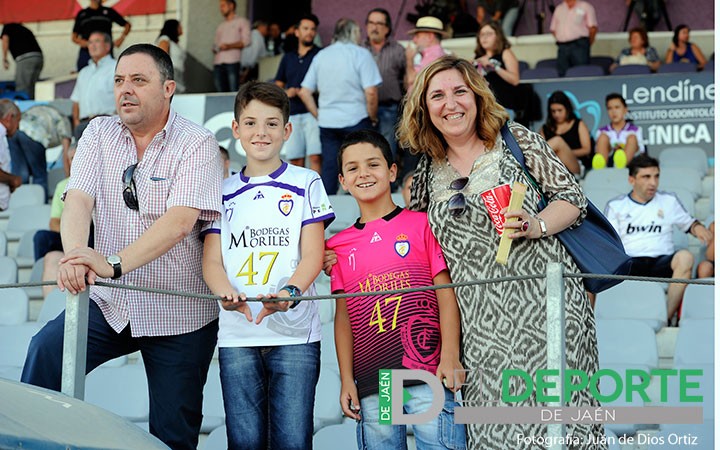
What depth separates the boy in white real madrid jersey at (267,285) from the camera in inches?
144

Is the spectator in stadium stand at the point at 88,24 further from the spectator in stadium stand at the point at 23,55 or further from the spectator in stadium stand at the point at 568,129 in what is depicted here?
the spectator in stadium stand at the point at 568,129

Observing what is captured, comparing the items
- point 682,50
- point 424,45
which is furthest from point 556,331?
point 682,50

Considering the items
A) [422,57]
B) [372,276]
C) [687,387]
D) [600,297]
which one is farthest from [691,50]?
[372,276]

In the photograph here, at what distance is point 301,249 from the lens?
149 inches

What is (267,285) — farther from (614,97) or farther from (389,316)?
(614,97)

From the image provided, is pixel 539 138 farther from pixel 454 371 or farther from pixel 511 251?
pixel 454 371

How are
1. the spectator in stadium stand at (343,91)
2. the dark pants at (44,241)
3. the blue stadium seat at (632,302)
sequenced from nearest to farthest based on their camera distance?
the blue stadium seat at (632,302), the dark pants at (44,241), the spectator in stadium stand at (343,91)

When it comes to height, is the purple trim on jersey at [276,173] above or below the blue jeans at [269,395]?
above

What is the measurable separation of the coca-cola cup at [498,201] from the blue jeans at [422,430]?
546 millimetres

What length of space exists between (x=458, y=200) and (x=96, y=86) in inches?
289

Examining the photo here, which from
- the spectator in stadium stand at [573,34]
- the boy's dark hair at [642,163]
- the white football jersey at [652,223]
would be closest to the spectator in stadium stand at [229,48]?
the spectator in stadium stand at [573,34]

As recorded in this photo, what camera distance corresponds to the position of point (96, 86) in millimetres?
10336

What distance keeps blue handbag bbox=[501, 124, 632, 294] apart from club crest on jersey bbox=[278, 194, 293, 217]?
72 centimetres

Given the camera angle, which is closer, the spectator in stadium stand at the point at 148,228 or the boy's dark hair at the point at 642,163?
the spectator in stadium stand at the point at 148,228
